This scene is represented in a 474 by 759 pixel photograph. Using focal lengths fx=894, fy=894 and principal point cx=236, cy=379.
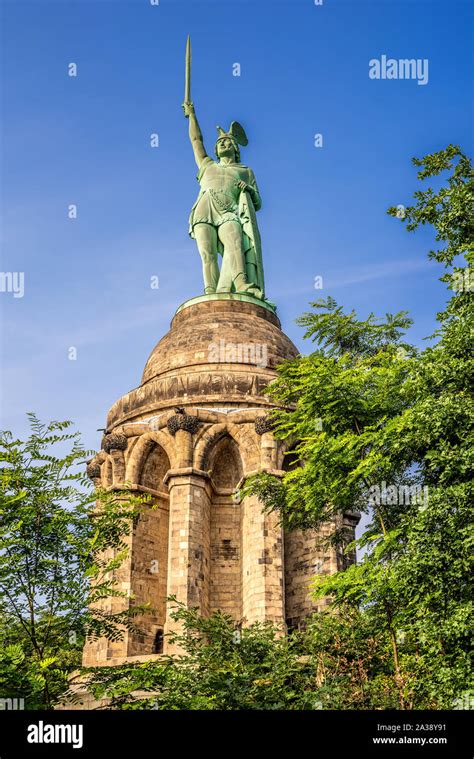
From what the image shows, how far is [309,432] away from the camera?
1686 cm

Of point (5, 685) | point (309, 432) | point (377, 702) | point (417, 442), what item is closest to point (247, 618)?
point (309, 432)

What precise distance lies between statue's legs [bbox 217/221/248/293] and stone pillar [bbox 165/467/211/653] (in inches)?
305

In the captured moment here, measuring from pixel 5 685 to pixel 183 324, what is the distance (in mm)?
18928

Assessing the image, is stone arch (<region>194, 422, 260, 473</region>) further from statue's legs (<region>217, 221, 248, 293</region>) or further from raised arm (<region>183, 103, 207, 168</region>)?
raised arm (<region>183, 103, 207, 168</region>)

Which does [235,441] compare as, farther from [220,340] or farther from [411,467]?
[411,467]

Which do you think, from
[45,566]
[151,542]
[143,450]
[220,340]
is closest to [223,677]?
[45,566]

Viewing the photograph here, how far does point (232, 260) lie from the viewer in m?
29.9

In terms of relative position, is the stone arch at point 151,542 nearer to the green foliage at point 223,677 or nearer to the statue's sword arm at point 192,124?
the green foliage at point 223,677

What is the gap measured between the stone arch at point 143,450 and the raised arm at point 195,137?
38.5ft

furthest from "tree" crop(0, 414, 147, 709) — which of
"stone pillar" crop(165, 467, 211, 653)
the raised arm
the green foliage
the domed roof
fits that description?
the raised arm

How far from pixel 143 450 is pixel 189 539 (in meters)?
3.72

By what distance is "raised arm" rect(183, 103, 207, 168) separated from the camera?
3281cm
